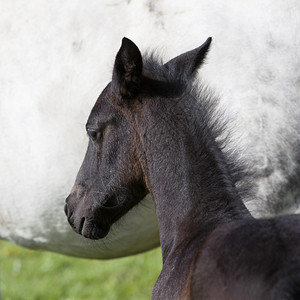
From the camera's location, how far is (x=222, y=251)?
8.31 feet

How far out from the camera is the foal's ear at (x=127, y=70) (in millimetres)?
3098

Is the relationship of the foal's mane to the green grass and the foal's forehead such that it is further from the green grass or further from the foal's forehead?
the green grass

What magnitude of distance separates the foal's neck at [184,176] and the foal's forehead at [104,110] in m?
0.16

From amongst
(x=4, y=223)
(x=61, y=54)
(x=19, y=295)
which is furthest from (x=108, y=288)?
(x=61, y=54)

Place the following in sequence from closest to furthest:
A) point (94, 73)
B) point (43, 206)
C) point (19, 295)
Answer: point (94, 73)
point (43, 206)
point (19, 295)

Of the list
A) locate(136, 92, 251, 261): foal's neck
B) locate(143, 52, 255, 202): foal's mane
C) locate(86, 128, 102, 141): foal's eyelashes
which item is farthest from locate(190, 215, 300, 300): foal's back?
locate(86, 128, 102, 141): foal's eyelashes

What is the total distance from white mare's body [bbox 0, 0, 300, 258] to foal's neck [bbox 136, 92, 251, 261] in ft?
1.24

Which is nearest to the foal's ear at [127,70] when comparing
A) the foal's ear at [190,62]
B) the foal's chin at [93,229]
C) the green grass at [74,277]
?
the foal's ear at [190,62]

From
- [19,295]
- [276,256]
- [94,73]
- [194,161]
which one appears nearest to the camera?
[276,256]

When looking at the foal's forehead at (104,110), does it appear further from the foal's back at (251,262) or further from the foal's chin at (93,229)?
the foal's back at (251,262)

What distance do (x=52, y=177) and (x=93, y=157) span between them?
2.24ft

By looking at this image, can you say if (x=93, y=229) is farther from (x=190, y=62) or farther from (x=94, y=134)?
(x=190, y=62)

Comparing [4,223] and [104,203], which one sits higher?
[104,203]

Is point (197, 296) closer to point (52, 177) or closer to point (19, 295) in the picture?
point (52, 177)
